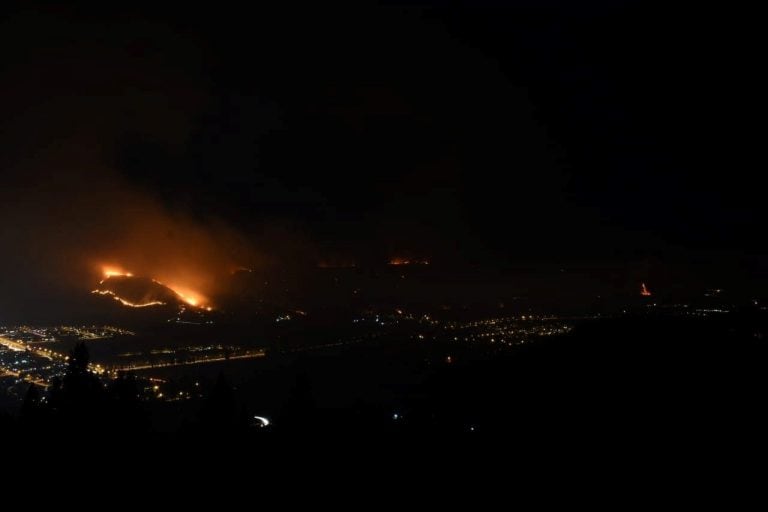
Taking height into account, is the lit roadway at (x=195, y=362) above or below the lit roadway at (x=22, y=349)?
below

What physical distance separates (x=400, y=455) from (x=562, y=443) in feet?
9.65

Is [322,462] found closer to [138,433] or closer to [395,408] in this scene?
[138,433]

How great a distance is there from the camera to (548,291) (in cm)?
4459

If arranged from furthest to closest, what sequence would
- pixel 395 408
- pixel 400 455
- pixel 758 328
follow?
pixel 395 408, pixel 758 328, pixel 400 455

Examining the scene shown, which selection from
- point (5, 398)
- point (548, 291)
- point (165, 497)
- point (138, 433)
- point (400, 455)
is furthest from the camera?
point (548, 291)

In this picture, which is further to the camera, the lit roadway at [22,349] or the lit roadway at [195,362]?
the lit roadway at [22,349]

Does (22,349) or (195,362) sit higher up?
(22,349)

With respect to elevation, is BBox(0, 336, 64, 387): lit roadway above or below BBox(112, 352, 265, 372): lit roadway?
above

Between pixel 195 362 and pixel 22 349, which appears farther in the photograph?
pixel 22 349

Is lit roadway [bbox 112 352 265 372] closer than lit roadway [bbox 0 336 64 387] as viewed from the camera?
Yes

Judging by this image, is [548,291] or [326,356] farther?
[548,291]

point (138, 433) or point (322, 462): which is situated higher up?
point (138, 433)

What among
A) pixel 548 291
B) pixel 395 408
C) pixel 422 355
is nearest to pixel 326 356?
pixel 422 355

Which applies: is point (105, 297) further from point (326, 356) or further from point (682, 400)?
point (682, 400)
